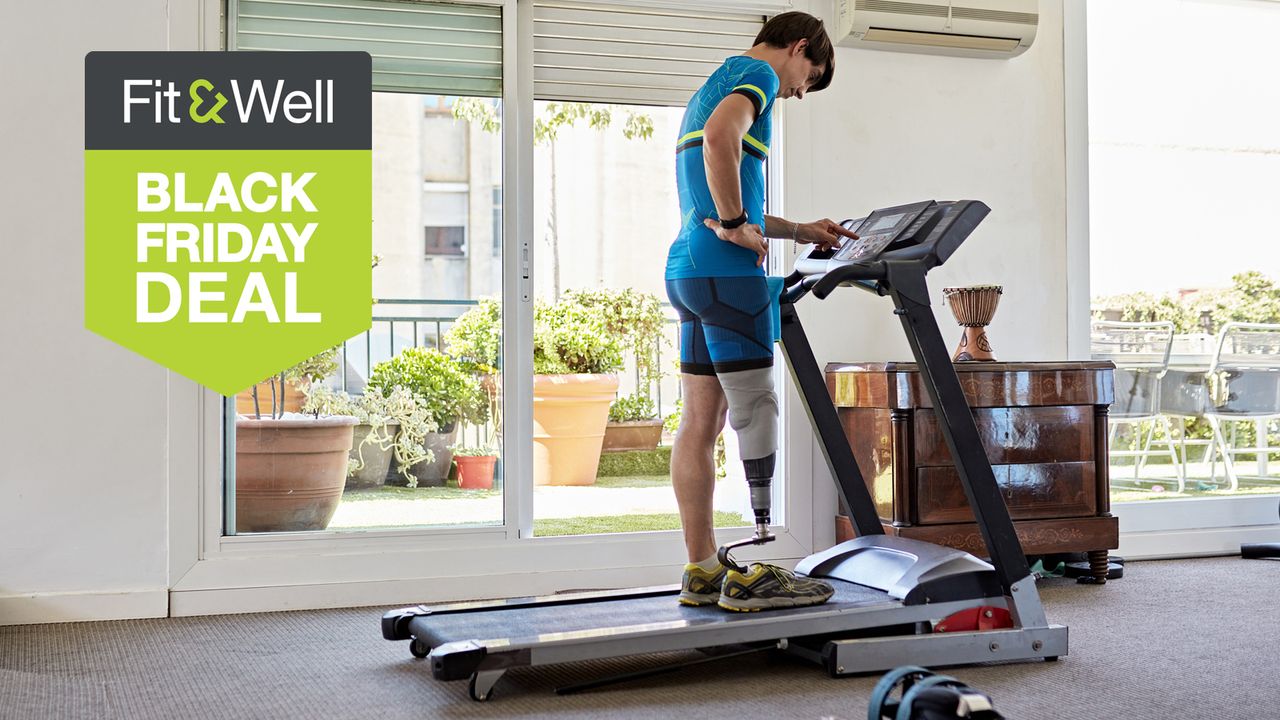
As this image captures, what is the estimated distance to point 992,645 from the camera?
2.54m

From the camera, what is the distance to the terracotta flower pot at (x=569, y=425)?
17.3ft

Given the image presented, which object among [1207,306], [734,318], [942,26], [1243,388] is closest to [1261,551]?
[1243,388]

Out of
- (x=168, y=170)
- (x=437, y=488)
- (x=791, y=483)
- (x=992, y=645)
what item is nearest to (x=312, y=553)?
(x=437, y=488)

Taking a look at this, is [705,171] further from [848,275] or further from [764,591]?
[764,591]

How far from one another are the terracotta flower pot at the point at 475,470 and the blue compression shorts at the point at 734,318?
4.25 ft

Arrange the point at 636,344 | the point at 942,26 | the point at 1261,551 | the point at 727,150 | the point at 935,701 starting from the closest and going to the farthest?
the point at 935,701
the point at 727,150
the point at 942,26
the point at 1261,551
the point at 636,344

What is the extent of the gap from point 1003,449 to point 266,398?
7.85 ft

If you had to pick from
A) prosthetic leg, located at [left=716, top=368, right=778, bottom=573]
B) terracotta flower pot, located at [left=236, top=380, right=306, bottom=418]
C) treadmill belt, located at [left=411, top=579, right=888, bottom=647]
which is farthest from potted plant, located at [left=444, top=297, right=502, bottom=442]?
prosthetic leg, located at [left=716, top=368, right=778, bottom=573]

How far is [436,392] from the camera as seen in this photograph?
368 centimetres

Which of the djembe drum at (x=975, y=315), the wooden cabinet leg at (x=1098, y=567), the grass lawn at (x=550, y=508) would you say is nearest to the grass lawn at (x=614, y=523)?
the grass lawn at (x=550, y=508)

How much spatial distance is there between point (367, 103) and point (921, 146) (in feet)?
6.43

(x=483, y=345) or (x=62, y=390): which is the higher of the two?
(x=483, y=345)

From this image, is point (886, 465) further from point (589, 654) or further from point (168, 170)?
point (168, 170)

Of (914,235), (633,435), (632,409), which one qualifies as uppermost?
(914,235)
